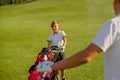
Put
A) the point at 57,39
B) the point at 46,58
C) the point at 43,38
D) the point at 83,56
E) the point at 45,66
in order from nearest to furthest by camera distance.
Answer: the point at 83,56
the point at 45,66
the point at 46,58
the point at 57,39
the point at 43,38

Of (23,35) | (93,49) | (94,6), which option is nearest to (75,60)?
(93,49)

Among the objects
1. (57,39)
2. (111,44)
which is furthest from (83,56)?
(57,39)

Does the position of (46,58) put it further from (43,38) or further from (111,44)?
(43,38)

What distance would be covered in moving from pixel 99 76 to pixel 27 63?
12.3 feet

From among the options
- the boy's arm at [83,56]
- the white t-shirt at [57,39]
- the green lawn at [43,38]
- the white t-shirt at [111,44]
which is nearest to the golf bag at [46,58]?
the white t-shirt at [57,39]

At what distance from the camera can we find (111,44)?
283cm

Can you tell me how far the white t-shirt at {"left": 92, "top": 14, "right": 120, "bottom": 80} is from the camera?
9.04 feet

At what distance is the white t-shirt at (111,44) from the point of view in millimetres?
2754

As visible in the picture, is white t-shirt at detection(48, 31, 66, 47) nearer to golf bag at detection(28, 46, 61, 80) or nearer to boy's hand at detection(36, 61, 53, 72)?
golf bag at detection(28, 46, 61, 80)

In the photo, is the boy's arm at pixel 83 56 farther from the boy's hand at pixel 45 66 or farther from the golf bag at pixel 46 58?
the golf bag at pixel 46 58

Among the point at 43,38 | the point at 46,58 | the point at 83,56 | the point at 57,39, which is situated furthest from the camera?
the point at 43,38

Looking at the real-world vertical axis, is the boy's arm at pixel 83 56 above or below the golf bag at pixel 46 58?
above

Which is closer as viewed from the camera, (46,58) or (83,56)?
(83,56)

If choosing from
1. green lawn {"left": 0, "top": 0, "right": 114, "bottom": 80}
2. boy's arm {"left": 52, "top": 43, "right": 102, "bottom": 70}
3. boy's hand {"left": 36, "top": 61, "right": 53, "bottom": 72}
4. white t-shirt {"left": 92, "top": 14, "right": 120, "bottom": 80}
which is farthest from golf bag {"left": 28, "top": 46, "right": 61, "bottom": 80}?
boy's arm {"left": 52, "top": 43, "right": 102, "bottom": 70}
